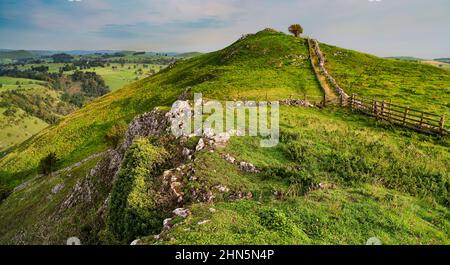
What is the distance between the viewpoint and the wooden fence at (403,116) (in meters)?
29.7

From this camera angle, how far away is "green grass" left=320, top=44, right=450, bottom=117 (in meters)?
42.7

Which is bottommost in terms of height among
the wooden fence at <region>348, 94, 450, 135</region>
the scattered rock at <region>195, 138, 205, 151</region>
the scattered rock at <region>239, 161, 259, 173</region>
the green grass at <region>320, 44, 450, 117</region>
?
the scattered rock at <region>239, 161, 259, 173</region>

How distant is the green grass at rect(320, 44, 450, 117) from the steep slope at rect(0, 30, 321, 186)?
5.65 metres

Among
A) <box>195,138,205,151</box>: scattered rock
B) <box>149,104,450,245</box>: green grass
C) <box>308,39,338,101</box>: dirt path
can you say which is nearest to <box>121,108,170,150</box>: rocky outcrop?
<box>195,138,205,151</box>: scattered rock

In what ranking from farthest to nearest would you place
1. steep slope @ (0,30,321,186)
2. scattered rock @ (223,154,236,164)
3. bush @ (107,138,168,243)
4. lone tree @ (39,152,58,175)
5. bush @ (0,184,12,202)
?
lone tree @ (39,152,58,175), bush @ (0,184,12,202), steep slope @ (0,30,321,186), scattered rock @ (223,154,236,164), bush @ (107,138,168,243)

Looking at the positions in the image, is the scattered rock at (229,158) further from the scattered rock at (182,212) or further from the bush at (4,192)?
the bush at (4,192)

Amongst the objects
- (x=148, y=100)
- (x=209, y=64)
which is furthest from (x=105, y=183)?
(x=209, y=64)

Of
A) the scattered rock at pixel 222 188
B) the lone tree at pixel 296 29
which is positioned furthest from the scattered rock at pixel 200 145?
the lone tree at pixel 296 29

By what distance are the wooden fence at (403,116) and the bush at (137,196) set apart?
903 inches

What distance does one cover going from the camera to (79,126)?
2933 inches

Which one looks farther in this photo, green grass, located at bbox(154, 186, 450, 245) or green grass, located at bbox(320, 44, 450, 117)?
green grass, located at bbox(320, 44, 450, 117)

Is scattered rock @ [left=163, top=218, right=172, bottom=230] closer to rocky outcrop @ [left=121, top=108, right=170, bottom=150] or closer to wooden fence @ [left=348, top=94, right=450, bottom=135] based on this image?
rocky outcrop @ [left=121, top=108, right=170, bottom=150]

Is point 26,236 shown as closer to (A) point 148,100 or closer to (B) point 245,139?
(B) point 245,139

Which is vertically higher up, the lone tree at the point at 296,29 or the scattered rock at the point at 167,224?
the lone tree at the point at 296,29
